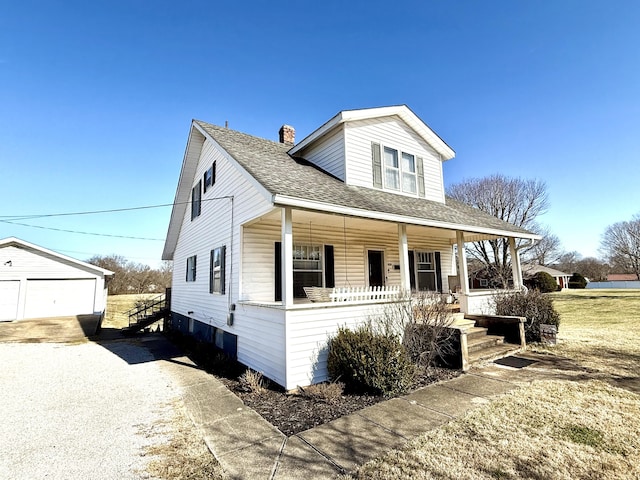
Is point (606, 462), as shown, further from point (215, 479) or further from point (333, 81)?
point (333, 81)

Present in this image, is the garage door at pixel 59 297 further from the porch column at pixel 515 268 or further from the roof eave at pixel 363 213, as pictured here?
the porch column at pixel 515 268

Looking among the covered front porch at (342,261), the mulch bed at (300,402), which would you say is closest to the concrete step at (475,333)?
the covered front porch at (342,261)

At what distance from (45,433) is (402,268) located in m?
7.07

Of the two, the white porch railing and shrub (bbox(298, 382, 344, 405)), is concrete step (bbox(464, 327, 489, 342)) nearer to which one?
the white porch railing

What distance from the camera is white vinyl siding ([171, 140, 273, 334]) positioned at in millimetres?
7570

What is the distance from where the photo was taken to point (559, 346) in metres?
8.21

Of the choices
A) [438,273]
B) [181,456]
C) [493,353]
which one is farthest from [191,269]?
[493,353]

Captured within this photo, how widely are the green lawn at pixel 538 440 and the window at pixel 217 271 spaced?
258 inches

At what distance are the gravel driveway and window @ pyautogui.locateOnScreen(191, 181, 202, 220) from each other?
5494 mm

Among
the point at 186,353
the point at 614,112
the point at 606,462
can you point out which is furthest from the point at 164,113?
the point at 614,112

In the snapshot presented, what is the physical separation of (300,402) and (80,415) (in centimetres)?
363

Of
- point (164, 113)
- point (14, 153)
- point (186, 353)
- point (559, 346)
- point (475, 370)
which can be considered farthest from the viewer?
point (14, 153)

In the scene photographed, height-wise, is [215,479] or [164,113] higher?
[164,113]

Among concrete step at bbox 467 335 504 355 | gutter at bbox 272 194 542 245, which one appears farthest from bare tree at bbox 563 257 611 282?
gutter at bbox 272 194 542 245
